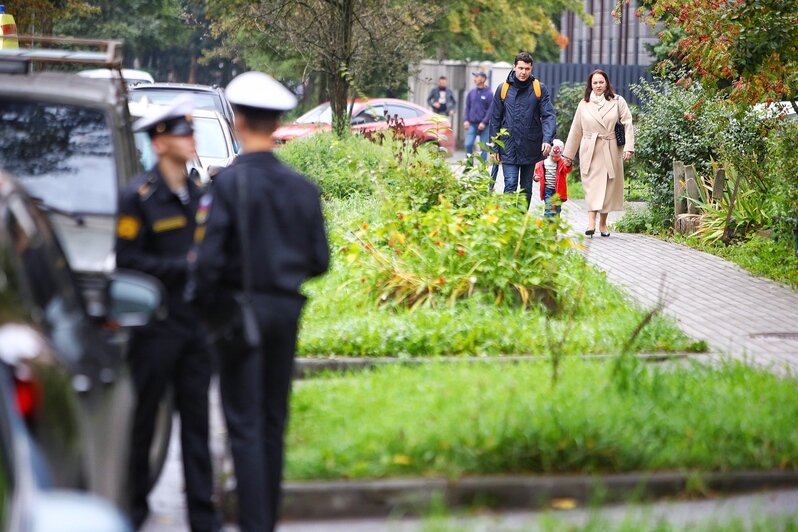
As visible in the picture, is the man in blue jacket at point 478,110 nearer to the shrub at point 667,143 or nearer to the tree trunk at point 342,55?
the tree trunk at point 342,55

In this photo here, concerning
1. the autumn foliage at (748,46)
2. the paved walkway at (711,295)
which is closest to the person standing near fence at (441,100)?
the paved walkway at (711,295)

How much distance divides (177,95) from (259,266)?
1686 cm

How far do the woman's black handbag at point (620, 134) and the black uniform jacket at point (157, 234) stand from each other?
36.7 ft

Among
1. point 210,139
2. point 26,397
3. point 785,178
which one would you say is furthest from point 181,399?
point 210,139

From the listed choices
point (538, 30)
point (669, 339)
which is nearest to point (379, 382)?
point (669, 339)

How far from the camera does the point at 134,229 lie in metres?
5.88

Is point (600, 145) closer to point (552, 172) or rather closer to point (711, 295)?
point (552, 172)

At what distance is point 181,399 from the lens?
19.4 ft

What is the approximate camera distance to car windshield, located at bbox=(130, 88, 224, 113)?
70.4ft

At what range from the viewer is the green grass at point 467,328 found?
9.05 metres

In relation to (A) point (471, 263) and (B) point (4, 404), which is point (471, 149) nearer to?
(A) point (471, 263)

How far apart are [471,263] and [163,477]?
398cm

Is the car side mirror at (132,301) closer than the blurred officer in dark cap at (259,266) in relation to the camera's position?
Yes

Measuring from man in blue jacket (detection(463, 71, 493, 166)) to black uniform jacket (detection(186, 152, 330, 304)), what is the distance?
75.2 feet
